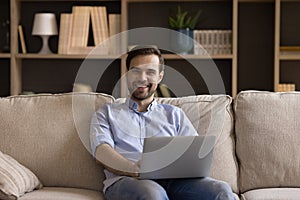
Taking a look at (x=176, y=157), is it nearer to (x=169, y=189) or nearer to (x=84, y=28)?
(x=169, y=189)

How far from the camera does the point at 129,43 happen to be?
487cm

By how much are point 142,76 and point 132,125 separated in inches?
9.1

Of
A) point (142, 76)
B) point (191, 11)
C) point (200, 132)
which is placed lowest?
point (200, 132)

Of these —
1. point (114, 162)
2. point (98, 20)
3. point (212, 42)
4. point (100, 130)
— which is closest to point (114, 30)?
point (98, 20)

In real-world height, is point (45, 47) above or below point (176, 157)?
above

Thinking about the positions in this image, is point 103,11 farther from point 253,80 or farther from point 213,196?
point 213,196

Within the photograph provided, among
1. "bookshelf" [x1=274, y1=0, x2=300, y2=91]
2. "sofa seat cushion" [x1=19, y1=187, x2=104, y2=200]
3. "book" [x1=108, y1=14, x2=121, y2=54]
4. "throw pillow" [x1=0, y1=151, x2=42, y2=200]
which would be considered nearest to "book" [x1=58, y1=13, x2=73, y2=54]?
"book" [x1=108, y1=14, x2=121, y2=54]

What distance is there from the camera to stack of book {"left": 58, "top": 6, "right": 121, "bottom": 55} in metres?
4.73

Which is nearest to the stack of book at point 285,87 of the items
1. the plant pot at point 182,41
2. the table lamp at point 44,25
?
the plant pot at point 182,41

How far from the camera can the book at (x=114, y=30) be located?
4.74 metres

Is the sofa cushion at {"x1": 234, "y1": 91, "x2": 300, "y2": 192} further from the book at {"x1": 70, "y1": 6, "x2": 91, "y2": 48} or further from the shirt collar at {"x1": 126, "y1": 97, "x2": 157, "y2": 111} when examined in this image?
the book at {"x1": 70, "y1": 6, "x2": 91, "y2": 48}

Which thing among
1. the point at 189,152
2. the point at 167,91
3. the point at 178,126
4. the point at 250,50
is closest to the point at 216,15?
the point at 250,50

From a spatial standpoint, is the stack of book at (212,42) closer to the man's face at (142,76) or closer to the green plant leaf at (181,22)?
the green plant leaf at (181,22)

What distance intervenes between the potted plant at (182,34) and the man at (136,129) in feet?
5.33
